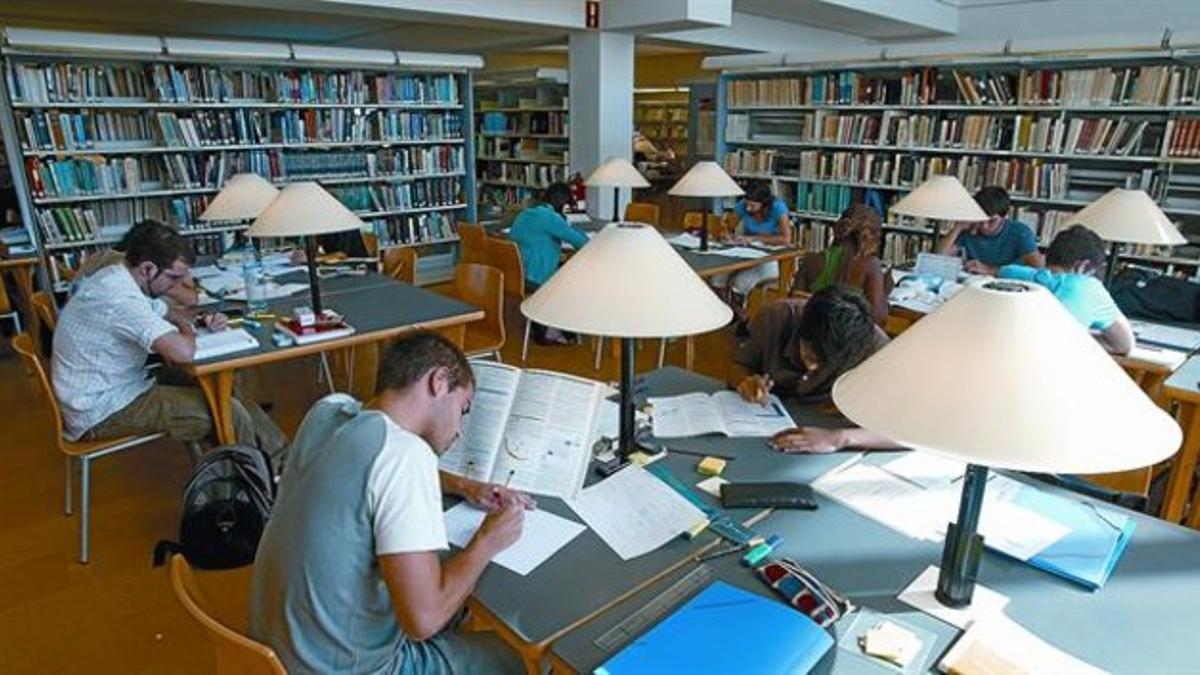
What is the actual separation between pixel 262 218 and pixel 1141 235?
342cm

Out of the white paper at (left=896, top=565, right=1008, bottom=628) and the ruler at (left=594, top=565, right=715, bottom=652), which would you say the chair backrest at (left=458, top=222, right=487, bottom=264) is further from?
the white paper at (left=896, top=565, right=1008, bottom=628)

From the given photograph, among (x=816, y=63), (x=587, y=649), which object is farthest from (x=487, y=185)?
(x=587, y=649)

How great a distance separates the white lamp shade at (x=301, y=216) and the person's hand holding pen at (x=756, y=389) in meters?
1.52

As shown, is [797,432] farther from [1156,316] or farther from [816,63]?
[816,63]

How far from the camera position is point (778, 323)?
2.46 m

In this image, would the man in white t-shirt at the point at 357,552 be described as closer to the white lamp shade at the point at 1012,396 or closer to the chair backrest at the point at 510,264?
the white lamp shade at the point at 1012,396

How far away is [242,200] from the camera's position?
11.4ft

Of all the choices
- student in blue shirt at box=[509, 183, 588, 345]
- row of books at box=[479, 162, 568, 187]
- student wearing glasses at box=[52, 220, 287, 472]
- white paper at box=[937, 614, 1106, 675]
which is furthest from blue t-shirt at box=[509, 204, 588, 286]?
white paper at box=[937, 614, 1106, 675]

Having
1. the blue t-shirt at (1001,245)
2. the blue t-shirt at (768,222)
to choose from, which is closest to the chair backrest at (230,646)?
the blue t-shirt at (1001,245)

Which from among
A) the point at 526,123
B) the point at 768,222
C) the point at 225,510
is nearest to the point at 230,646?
the point at 225,510

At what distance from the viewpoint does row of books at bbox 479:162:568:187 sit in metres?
8.09

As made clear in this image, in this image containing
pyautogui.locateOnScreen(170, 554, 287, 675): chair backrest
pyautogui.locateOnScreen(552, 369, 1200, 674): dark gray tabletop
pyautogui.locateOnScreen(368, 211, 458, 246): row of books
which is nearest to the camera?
pyautogui.locateOnScreen(170, 554, 287, 675): chair backrest

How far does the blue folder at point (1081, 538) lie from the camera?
1.33 metres

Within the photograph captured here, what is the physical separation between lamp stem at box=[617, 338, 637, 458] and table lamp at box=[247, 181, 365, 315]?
1.38m
